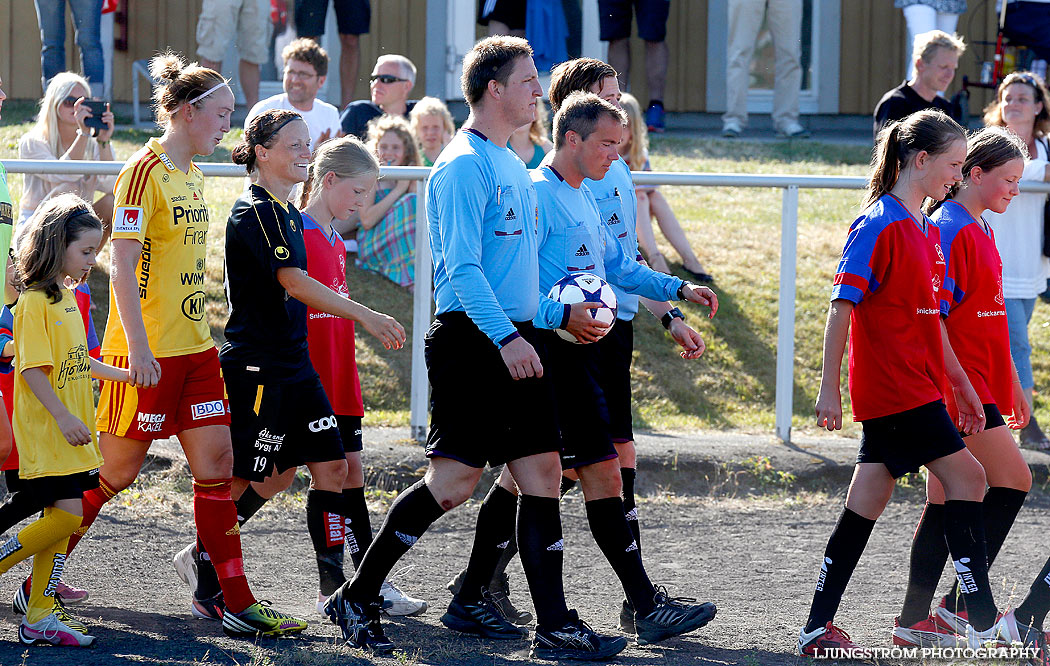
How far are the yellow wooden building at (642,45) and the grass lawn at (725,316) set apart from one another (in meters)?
3.35

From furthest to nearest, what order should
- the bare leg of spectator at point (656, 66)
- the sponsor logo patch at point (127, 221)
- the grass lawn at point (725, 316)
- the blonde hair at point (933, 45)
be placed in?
1. the bare leg of spectator at point (656, 66)
2. the blonde hair at point (933, 45)
3. the grass lawn at point (725, 316)
4. the sponsor logo patch at point (127, 221)

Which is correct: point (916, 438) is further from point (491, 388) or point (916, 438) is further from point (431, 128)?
point (431, 128)

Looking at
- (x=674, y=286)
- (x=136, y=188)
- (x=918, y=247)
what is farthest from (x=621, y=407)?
(x=136, y=188)

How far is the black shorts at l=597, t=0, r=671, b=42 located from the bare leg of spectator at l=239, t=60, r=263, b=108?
3.52 m

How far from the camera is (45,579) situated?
4469 mm

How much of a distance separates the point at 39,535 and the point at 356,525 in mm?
1169

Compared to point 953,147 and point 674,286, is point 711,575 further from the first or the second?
point 953,147

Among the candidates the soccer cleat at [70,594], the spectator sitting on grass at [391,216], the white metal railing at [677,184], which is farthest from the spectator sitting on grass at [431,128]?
the soccer cleat at [70,594]

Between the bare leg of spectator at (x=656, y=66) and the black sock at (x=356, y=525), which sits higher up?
the bare leg of spectator at (x=656, y=66)

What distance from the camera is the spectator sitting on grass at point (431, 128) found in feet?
26.9

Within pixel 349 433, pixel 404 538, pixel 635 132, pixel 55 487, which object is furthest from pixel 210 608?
pixel 635 132

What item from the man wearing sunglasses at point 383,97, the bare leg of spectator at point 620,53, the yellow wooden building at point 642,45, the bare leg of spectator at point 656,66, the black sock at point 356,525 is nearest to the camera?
the black sock at point 356,525

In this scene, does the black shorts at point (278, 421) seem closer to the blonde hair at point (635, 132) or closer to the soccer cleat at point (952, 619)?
the soccer cleat at point (952, 619)

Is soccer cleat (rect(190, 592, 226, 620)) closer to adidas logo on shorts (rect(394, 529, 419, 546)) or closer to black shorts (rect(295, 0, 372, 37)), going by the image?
adidas logo on shorts (rect(394, 529, 419, 546))
